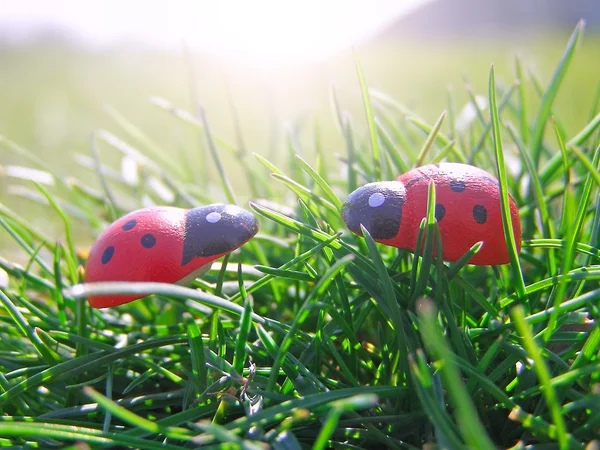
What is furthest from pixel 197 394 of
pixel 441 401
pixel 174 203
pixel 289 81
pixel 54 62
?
pixel 54 62

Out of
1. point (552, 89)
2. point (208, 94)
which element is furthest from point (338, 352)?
point (208, 94)

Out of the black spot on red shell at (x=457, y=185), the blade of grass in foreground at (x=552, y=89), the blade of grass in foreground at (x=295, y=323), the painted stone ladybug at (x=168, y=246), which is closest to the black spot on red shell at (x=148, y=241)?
the painted stone ladybug at (x=168, y=246)

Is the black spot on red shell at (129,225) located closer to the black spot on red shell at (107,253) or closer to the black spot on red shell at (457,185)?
the black spot on red shell at (107,253)

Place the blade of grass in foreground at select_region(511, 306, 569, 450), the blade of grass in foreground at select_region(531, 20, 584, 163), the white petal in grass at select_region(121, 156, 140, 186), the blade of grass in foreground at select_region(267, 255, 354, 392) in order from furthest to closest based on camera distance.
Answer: the white petal in grass at select_region(121, 156, 140, 186) < the blade of grass in foreground at select_region(531, 20, 584, 163) < the blade of grass in foreground at select_region(267, 255, 354, 392) < the blade of grass in foreground at select_region(511, 306, 569, 450)

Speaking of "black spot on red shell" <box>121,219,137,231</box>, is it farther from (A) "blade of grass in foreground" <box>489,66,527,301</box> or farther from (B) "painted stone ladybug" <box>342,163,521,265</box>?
(A) "blade of grass in foreground" <box>489,66,527,301</box>

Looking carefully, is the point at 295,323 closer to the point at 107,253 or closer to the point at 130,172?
the point at 107,253

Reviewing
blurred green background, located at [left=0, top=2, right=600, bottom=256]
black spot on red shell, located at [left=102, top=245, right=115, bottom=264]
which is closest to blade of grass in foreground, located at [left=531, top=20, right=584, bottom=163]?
blurred green background, located at [left=0, top=2, right=600, bottom=256]
